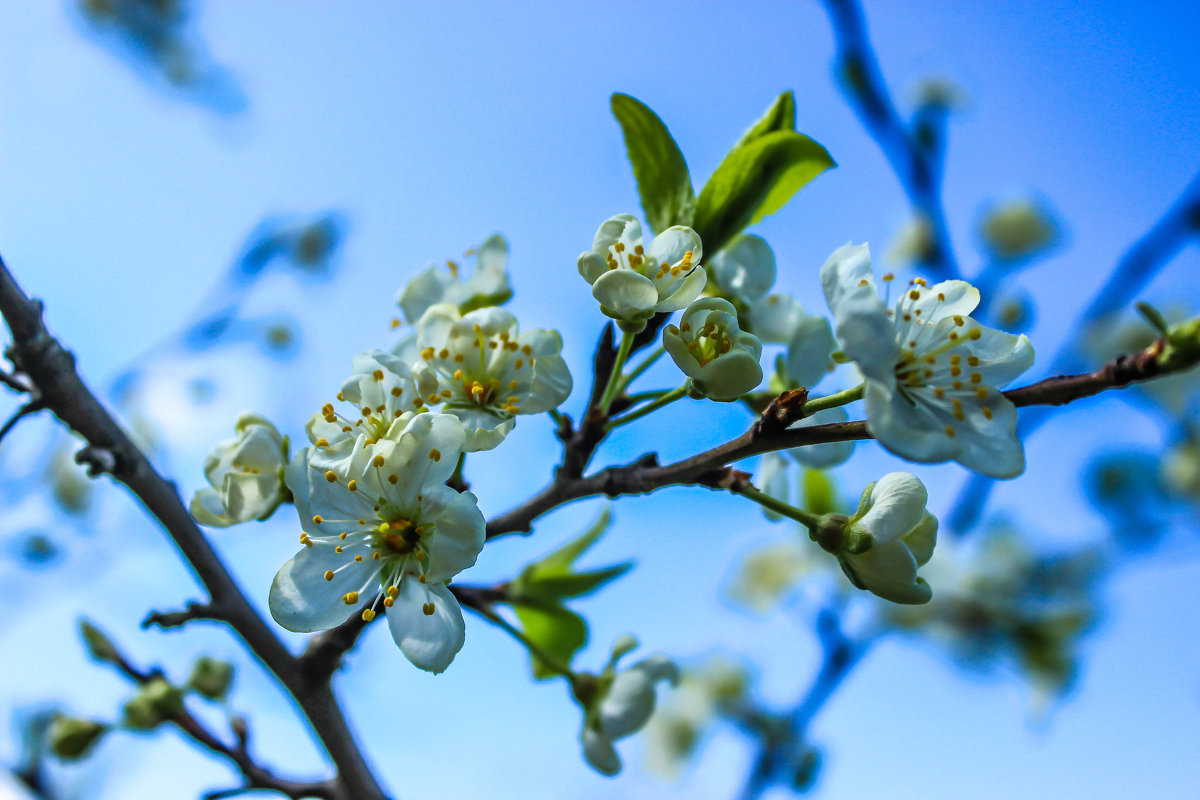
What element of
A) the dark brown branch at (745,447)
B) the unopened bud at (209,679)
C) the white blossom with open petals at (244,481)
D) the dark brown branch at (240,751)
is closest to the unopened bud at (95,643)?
the dark brown branch at (240,751)

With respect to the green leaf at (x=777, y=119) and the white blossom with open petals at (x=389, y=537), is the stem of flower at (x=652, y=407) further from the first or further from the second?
the green leaf at (x=777, y=119)

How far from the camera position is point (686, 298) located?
1137 millimetres

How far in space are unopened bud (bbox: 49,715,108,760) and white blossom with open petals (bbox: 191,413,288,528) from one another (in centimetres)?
87

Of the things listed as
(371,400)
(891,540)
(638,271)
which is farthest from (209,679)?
(891,540)

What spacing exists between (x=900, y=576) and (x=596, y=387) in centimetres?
50

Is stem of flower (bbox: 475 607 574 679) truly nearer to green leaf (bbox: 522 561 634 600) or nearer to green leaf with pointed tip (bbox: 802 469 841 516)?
green leaf (bbox: 522 561 634 600)

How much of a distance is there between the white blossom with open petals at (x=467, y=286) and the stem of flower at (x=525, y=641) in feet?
1.68

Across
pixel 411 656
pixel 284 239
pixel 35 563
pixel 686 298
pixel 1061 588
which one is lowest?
pixel 1061 588

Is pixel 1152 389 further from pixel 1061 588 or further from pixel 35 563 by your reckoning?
pixel 35 563

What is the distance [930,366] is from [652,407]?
0.37 metres

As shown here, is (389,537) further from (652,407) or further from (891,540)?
(891,540)

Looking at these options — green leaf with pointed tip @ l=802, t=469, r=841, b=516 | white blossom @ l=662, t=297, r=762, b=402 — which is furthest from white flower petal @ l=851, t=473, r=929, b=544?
green leaf with pointed tip @ l=802, t=469, r=841, b=516

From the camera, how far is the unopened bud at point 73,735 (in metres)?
1.78

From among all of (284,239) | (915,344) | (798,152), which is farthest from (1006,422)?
(284,239)
